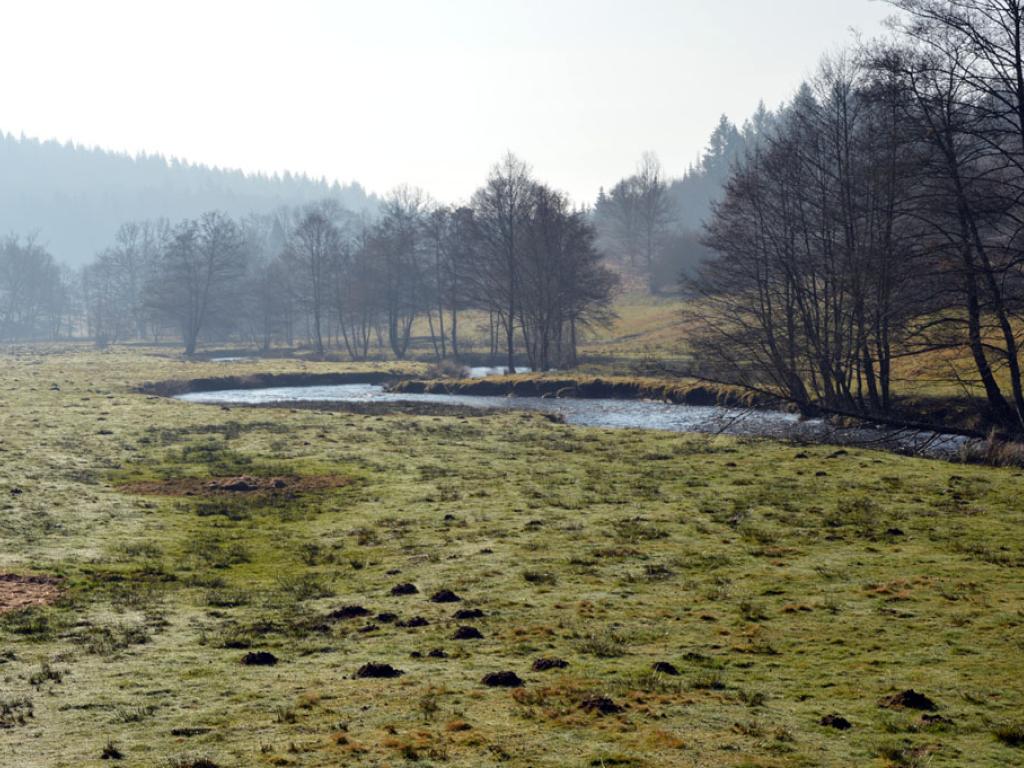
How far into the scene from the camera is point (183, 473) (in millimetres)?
33281

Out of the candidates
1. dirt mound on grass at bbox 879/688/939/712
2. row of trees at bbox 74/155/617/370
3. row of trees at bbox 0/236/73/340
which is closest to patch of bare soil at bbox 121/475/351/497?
dirt mound on grass at bbox 879/688/939/712

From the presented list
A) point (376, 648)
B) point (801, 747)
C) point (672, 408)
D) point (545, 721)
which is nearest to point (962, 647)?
point (801, 747)

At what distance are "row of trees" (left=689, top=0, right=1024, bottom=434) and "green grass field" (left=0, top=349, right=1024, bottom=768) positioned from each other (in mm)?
3474

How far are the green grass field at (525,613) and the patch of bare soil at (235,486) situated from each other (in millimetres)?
234

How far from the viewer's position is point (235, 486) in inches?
1200

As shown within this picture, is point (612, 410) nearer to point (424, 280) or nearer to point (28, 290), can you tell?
point (424, 280)

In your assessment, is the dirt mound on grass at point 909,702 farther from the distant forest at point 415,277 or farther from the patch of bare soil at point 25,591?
the distant forest at point 415,277

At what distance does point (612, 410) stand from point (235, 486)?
97.1ft

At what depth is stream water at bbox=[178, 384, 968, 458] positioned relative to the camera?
1507 inches

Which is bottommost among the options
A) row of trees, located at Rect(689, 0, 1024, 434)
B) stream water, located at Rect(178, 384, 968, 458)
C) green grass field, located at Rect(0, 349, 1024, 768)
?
green grass field, located at Rect(0, 349, 1024, 768)

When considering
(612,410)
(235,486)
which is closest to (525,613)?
(235,486)

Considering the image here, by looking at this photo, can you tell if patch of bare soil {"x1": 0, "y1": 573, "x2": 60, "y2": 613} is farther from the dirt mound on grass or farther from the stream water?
the stream water

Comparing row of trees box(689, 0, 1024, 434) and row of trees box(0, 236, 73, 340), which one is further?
row of trees box(0, 236, 73, 340)

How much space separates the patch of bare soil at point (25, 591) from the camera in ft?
54.8
